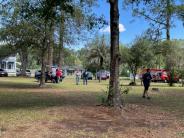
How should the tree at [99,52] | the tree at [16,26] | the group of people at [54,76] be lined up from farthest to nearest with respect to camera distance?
1. the tree at [99,52]
2. the group of people at [54,76]
3. the tree at [16,26]

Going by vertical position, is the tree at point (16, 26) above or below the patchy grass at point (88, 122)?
above

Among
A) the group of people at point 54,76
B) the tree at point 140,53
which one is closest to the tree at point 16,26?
the group of people at point 54,76

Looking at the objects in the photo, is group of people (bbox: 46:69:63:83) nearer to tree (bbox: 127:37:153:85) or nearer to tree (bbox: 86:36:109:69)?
tree (bbox: 127:37:153:85)

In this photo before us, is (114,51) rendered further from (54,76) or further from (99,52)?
(99,52)

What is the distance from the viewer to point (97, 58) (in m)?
89.3

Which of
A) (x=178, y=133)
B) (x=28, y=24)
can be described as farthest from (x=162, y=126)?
(x=28, y=24)

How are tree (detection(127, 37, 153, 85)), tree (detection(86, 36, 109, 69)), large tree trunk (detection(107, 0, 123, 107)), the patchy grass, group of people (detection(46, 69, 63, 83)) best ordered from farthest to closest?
1. tree (detection(86, 36, 109, 69))
2. tree (detection(127, 37, 153, 85))
3. group of people (detection(46, 69, 63, 83))
4. large tree trunk (detection(107, 0, 123, 107))
5. the patchy grass

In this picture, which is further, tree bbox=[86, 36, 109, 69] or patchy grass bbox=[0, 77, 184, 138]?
tree bbox=[86, 36, 109, 69]

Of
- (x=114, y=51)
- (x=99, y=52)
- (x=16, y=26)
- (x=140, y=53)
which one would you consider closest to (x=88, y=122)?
(x=114, y=51)

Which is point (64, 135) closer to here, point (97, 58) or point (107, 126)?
point (107, 126)

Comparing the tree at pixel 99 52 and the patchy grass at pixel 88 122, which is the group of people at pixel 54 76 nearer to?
the patchy grass at pixel 88 122

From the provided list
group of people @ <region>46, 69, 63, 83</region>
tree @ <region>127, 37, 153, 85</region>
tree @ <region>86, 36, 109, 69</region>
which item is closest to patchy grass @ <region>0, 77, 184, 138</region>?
group of people @ <region>46, 69, 63, 83</region>

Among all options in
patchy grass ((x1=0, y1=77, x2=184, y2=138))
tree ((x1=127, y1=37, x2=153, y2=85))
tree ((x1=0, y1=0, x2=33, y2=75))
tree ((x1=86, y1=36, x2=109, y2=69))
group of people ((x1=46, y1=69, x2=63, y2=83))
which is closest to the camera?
patchy grass ((x1=0, y1=77, x2=184, y2=138))

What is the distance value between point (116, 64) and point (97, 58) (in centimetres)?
7060
